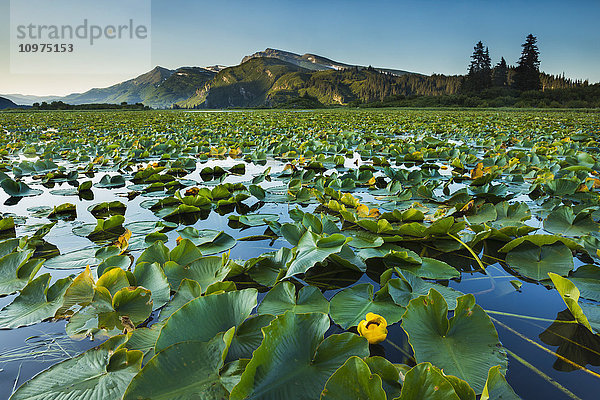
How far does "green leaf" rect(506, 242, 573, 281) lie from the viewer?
1123 mm

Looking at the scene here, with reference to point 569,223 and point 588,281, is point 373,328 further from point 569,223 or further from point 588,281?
point 569,223

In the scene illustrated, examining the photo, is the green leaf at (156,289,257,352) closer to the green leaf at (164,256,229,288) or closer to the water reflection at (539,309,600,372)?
the green leaf at (164,256,229,288)

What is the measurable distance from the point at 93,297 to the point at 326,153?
386 centimetres

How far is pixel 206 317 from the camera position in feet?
2.50

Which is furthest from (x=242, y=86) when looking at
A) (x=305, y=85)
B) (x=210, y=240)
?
(x=210, y=240)

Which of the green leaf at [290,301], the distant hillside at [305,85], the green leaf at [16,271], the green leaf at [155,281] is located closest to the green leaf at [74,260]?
the green leaf at [16,271]

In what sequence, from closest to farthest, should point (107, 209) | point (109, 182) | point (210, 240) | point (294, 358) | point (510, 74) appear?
point (294, 358), point (210, 240), point (107, 209), point (109, 182), point (510, 74)

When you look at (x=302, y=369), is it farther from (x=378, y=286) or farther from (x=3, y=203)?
(x=3, y=203)

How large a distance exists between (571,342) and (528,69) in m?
62.1

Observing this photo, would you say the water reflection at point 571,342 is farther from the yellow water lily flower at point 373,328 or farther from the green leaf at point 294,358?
the green leaf at point 294,358

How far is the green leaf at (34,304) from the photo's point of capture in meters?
0.92

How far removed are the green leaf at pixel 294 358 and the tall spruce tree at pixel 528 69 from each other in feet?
200

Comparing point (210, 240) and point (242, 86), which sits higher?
point (242, 86)

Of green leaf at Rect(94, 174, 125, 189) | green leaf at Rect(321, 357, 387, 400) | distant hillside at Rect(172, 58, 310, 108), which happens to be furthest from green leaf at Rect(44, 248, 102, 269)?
distant hillside at Rect(172, 58, 310, 108)
